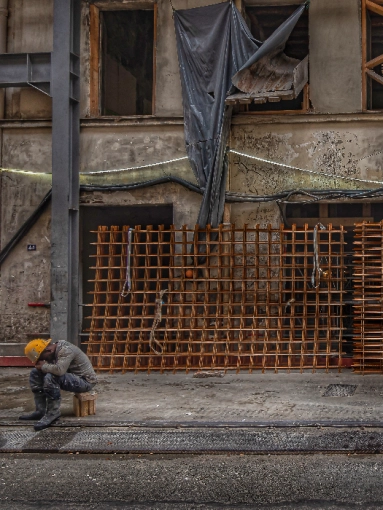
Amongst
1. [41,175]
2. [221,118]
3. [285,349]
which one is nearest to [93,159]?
[41,175]

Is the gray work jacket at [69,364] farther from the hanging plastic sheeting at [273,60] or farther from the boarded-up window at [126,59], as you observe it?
the boarded-up window at [126,59]

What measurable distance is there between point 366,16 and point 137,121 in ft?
16.0

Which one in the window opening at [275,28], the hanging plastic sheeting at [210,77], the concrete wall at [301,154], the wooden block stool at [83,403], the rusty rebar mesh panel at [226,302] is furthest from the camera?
the window opening at [275,28]

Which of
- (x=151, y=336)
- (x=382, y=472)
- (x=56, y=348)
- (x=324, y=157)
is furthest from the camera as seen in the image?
(x=324, y=157)

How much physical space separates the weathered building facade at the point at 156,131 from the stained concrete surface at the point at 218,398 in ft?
9.91

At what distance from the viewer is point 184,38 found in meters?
14.6

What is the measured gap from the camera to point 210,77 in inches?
569

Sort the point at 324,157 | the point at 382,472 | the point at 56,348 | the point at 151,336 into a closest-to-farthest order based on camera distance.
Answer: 1. the point at 382,472
2. the point at 56,348
3. the point at 151,336
4. the point at 324,157

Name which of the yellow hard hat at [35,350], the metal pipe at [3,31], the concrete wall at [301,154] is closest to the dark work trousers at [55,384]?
the yellow hard hat at [35,350]

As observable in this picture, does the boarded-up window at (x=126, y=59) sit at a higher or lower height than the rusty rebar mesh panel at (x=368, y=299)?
higher

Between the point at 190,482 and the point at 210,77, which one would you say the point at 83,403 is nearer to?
the point at 190,482

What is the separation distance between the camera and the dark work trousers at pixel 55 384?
951 centimetres

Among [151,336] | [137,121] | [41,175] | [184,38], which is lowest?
[151,336]

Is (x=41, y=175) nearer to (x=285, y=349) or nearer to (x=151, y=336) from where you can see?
(x=151, y=336)
